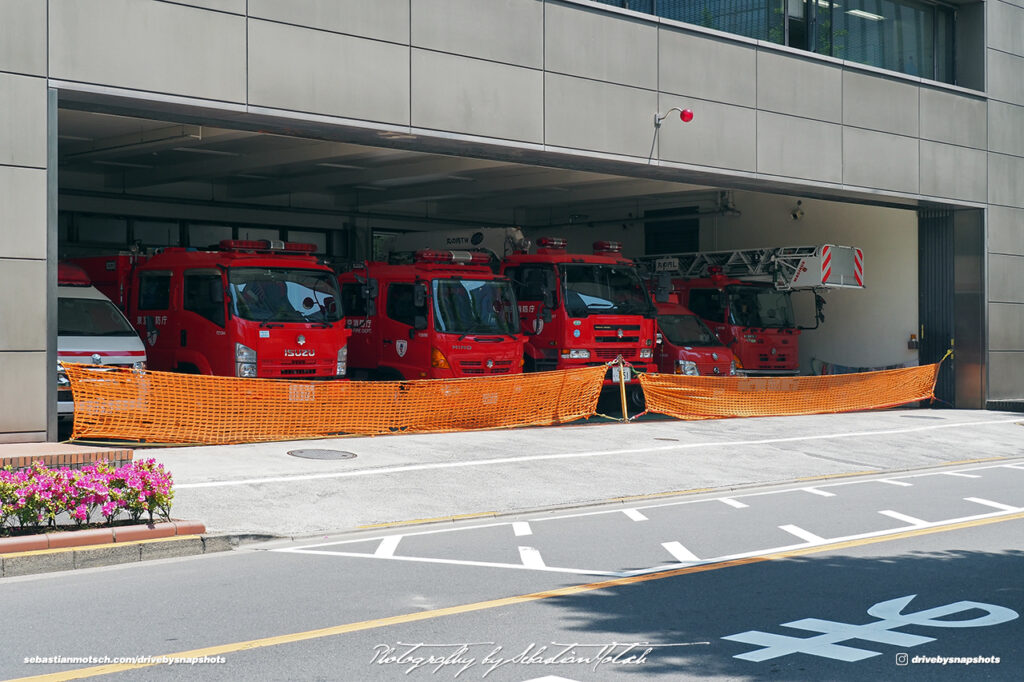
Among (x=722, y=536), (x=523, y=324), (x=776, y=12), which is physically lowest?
(x=722, y=536)

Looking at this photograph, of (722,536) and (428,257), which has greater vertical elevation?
(428,257)

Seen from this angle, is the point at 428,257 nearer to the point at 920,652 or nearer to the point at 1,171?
the point at 1,171

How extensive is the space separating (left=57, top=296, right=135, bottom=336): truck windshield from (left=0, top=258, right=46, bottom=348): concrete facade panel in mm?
3768

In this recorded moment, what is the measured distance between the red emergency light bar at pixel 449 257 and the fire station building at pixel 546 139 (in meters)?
2.44

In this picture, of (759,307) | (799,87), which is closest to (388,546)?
(799,87)

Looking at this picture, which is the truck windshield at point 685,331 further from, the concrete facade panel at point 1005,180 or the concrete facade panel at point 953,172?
the concrete facade panel at point 1005,180

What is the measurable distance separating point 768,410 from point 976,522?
11.4 meters

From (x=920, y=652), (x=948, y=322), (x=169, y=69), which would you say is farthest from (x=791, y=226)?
(x=920, y=652)

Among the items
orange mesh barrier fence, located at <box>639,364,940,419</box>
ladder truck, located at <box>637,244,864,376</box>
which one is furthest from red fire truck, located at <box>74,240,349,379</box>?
ladder truck, located at <box>637,244,864,376</box>

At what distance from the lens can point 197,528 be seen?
10.0 meters

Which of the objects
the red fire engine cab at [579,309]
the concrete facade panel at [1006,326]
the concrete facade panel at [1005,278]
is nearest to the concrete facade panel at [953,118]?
the concrete facade panel at [1005,278]

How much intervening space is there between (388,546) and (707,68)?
13.4 metres

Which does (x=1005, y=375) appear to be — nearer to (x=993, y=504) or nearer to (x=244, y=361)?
(x=993, y=504)

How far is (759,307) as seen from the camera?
27.9 metres
